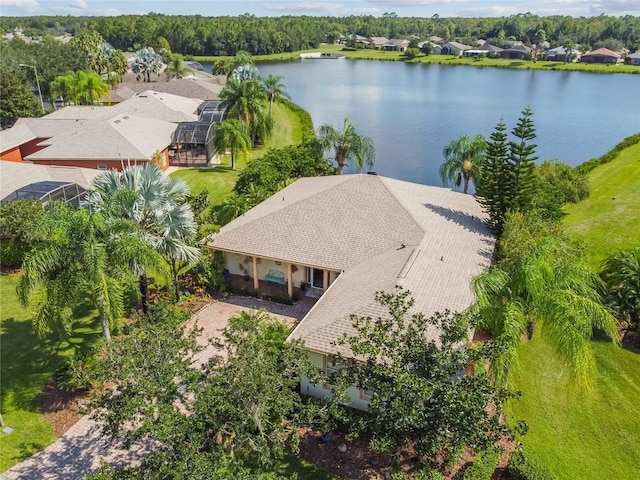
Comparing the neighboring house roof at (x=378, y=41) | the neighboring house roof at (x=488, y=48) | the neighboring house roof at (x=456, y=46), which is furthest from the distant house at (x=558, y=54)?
the neighboring house roof at (x=378, y=41)

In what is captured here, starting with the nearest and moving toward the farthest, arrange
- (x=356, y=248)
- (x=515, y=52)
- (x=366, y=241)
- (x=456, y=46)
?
(x=356, y=248) < (x=366, y=241) < (x=515, y=52) < (x=456, y=46)

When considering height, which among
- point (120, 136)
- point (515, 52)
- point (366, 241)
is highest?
point (515, 52)

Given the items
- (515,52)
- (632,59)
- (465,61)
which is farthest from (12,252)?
(515,52)

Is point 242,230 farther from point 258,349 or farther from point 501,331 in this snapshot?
point 501,331

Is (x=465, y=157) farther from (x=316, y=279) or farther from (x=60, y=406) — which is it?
(x=60, y=406)

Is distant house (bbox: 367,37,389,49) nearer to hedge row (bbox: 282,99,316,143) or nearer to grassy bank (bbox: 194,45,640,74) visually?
grassy bank (bbox: 194,45,640,74)

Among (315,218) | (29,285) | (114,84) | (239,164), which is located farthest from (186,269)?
(114,84)

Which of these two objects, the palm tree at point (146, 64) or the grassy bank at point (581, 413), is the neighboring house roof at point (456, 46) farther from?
the grassy bank at point (581, 413)

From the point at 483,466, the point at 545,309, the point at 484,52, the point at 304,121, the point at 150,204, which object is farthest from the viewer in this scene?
the point at 484,52
